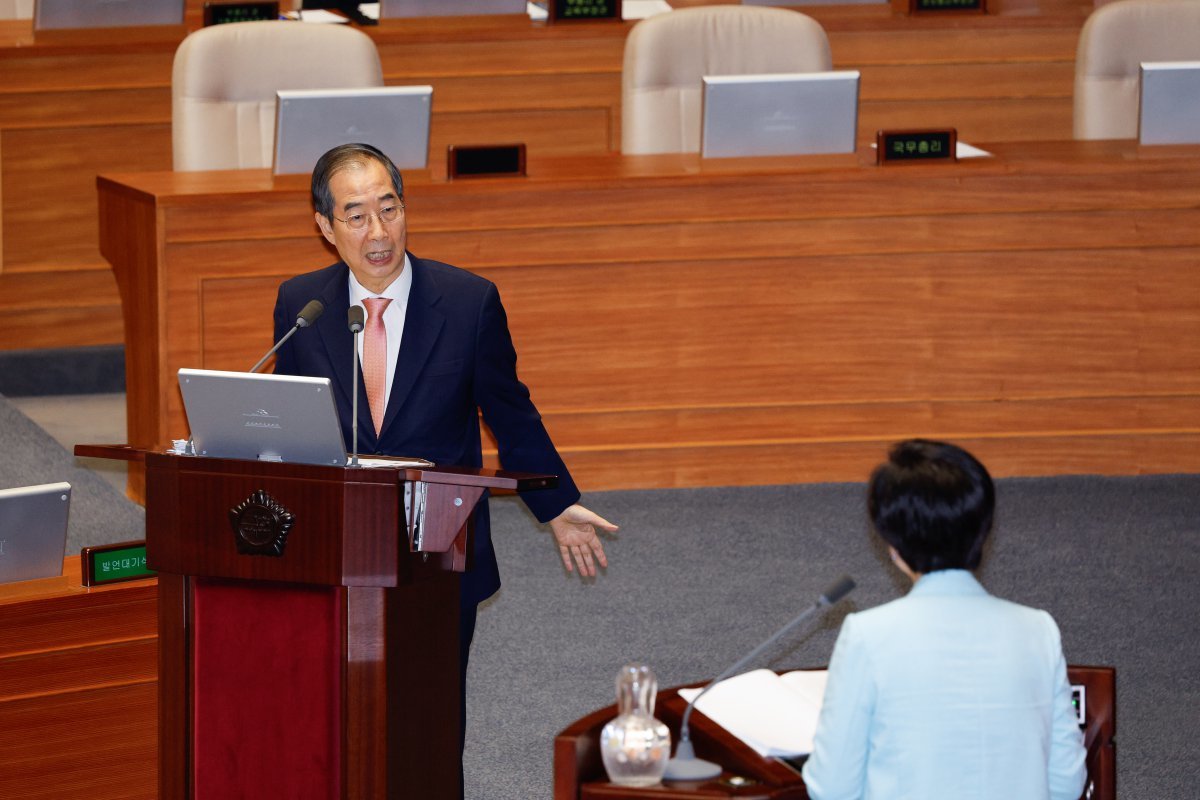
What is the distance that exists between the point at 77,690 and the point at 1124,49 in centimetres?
387

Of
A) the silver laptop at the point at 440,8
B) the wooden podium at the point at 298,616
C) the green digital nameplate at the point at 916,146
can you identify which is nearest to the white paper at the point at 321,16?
the silver laptop at the point at 440,8

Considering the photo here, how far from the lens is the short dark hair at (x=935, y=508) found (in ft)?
6.29

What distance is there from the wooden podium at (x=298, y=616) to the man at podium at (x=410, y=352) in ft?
0.99

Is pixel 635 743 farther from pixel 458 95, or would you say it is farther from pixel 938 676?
pixel 458 95

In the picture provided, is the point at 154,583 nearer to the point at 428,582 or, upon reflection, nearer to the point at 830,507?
the point at 428,582

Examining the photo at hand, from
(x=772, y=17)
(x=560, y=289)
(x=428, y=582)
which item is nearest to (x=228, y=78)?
(x=560, y=289)

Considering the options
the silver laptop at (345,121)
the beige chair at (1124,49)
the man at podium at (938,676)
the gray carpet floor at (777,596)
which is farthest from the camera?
the beige chair at (1124,49)

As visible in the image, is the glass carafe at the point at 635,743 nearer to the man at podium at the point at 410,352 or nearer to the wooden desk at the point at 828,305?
the man at podium at the point at 410,352

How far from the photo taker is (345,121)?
15.2ft

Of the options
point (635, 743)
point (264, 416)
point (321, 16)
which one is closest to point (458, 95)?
point (321, 16)

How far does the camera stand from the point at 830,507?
15.7 ft

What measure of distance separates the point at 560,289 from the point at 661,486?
Answer: 0.63 metres

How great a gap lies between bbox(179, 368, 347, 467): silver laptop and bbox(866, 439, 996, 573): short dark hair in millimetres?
714

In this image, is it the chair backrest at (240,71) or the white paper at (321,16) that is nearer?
the chair backrest at (240,71)
